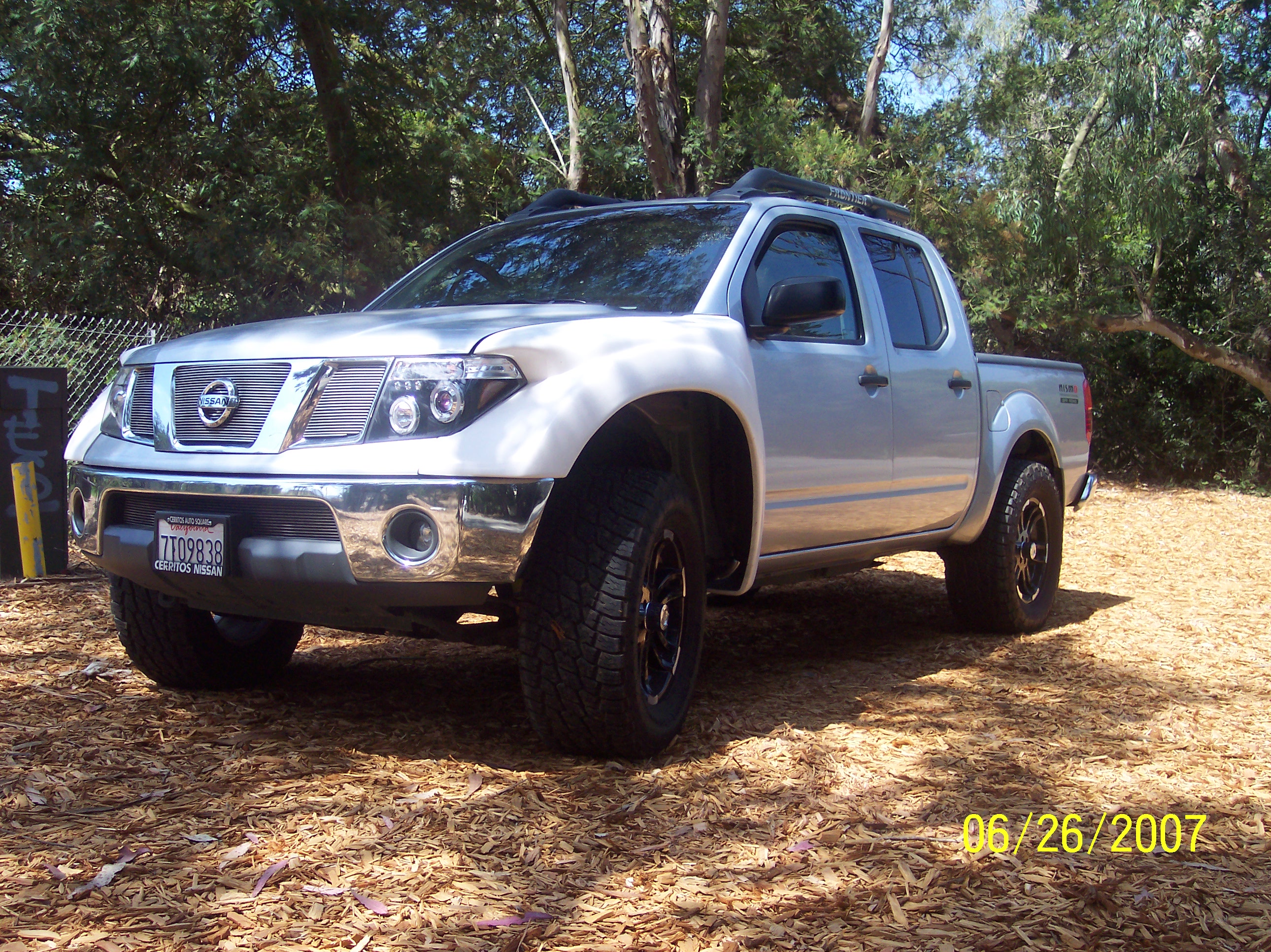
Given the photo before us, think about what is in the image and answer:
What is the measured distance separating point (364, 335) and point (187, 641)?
1.47m

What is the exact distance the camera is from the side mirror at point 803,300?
386 cm

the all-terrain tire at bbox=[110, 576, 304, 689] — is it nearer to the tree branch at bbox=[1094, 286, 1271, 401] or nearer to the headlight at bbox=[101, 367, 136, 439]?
the headlight at bbox=[101, 367, 136, 439]

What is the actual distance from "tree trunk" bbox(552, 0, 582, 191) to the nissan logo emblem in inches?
491

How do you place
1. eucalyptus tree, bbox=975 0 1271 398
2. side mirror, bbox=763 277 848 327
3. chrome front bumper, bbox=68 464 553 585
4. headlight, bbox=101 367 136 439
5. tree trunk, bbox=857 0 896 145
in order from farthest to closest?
1. tree trunk, bbox=857 0 896 145
2. eucalyptus tree, bbox=975 0 1271 398
3. side mirror, bbox=763 277 848 327
4. headlight, bbox=101 367 136 439
5. chrome front bumper, bbox=68 464 553 585

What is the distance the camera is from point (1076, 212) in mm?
14344

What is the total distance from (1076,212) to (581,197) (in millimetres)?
11106

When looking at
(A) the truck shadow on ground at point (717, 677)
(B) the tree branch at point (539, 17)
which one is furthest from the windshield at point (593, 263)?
(B) the tree branch at point (539, 17)

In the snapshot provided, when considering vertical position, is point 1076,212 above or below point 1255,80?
below

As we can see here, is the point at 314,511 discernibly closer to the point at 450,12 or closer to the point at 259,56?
the point at 259,56

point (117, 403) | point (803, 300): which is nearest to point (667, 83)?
point (803, 300)

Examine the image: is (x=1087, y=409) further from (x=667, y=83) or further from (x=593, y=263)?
(x=667, y=83)

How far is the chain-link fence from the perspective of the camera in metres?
8.24

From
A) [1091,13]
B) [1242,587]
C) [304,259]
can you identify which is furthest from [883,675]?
[1091,13]
